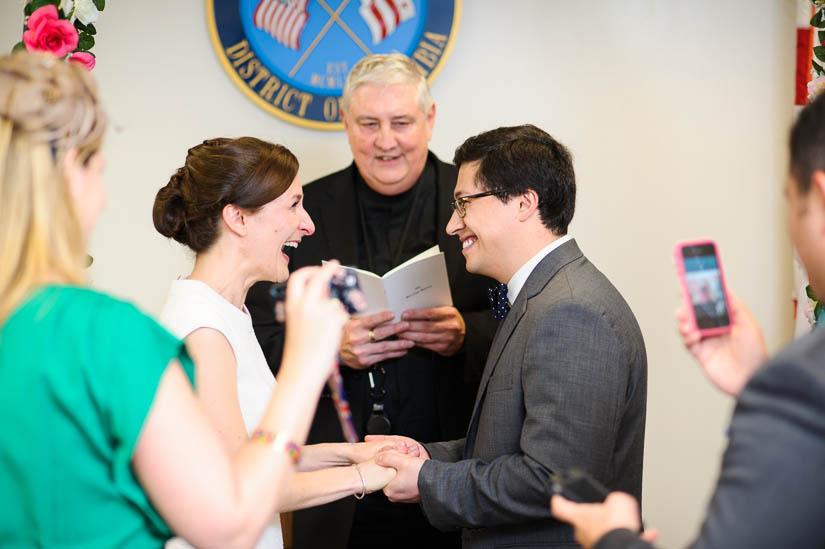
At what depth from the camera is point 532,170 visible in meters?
2.32

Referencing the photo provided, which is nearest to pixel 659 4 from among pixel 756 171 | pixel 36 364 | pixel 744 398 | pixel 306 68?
pixel 756 171

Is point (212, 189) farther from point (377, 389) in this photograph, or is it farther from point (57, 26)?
point (377, 389)

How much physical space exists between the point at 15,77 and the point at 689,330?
1.15m

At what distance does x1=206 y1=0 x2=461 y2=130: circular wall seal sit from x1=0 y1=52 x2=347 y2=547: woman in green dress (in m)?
2.52

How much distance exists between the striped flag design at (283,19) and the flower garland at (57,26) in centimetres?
153

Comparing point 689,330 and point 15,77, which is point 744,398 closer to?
point 689,330

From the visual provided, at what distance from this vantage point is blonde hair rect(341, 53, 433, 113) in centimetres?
313

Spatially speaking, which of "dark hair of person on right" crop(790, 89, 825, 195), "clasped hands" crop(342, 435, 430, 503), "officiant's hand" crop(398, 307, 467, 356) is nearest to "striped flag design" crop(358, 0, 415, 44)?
"officiant's hand" crop(398, 307, 467, 356)

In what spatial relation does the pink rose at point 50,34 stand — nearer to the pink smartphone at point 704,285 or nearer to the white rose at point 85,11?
the white rose at point 85,11

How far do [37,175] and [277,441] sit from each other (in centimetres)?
53

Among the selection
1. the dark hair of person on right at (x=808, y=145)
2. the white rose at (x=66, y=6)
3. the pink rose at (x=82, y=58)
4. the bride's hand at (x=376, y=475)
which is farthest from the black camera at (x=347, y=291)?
the dark hair of person on right at (x=808, y=145)

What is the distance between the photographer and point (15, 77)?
129 centimetres

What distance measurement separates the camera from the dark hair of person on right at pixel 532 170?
231 cm

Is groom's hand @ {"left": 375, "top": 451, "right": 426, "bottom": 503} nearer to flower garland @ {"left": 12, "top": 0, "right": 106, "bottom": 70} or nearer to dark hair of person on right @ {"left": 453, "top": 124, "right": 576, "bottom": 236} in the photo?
dark hair of person on right @ {"left": 453, "top": 124, "right": 576, "bottom": 236}
